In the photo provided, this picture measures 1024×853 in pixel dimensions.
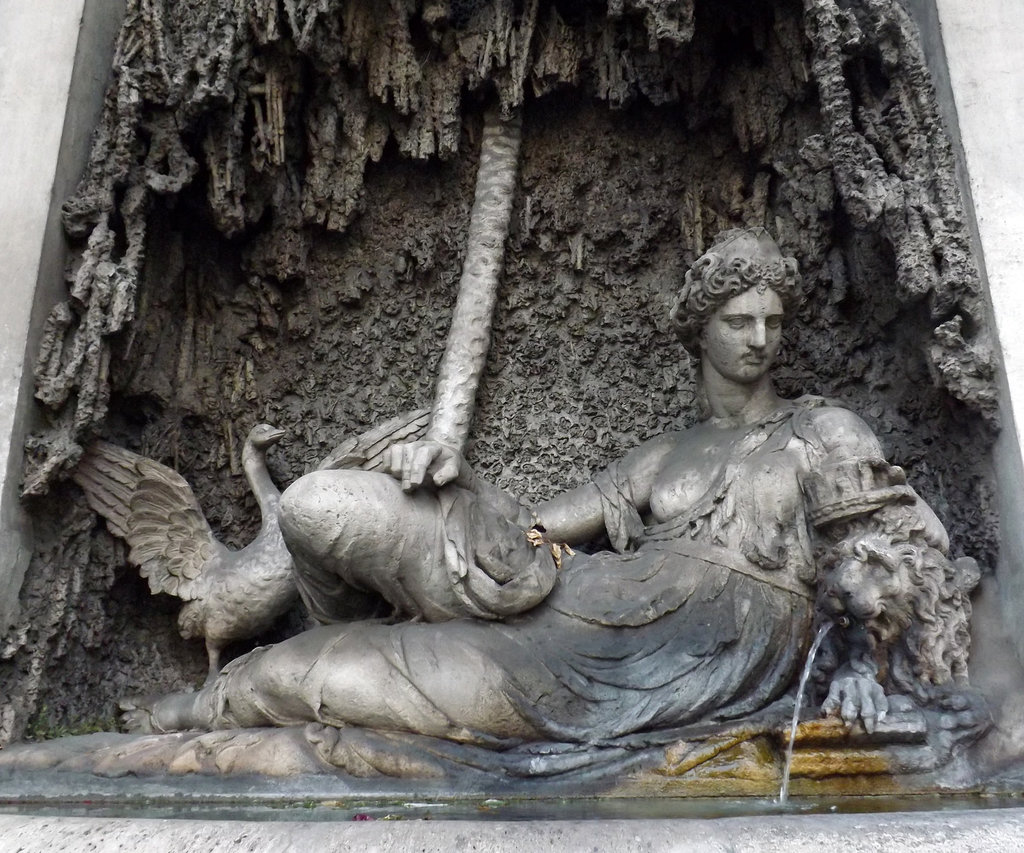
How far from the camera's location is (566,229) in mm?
4480

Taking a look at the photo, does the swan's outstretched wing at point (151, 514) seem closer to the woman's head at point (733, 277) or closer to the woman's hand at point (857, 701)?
the woman's head at point (733, 277)

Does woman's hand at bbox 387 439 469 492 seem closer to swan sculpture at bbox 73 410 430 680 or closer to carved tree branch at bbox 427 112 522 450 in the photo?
swan sculpture at bbox 73 410 430 680

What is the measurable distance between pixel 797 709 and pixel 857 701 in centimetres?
16

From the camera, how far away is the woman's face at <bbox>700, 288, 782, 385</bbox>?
11.1ft

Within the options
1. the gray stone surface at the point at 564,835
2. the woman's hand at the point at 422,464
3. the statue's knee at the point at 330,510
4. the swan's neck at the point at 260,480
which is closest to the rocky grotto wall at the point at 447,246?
the swan's neck at the point at 260,480

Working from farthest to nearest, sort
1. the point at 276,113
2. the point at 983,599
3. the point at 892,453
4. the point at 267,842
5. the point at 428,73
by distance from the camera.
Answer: the point at 428,73 → the point at 276,113 → the point at 892,453 → the point at 983,599 → the point at 267,842

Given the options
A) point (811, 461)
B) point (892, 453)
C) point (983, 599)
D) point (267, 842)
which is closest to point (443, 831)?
point (267, 842)

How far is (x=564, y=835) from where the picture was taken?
1804 millimetres

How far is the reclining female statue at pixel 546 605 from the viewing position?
270 cm

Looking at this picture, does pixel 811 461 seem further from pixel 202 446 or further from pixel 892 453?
pixel 202 446

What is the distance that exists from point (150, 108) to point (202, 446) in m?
1.37

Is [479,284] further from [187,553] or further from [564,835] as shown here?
[564,835]

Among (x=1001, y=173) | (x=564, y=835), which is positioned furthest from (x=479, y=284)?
(x=564, y=835)

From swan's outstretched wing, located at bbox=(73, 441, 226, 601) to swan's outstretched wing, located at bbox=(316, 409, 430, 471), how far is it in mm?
560
